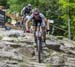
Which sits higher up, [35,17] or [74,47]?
[35,17]

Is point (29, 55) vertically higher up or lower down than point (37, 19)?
lower down

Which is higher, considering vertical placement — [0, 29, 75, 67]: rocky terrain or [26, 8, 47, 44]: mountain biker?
[26, 8, 47, 44]: mountain biker

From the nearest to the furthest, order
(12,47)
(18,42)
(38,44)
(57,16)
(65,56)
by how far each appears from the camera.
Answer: (38,44)
(65,56)
(12,47)
(18,42)
(57,16)

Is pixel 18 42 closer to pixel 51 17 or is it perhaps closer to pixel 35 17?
pixel 35 17

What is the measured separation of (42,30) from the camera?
51.4 ft

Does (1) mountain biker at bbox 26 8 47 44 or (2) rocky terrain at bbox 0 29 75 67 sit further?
(1) mountain biker at bbox 26 8 47 44

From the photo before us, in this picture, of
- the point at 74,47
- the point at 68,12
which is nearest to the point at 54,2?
the point at 68,12

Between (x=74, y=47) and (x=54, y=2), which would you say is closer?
(x=74, y=47)

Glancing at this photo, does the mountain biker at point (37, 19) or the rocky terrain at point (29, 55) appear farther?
the mountain biker at point (37, 19)

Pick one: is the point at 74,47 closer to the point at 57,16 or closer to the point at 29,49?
the point at 29,49

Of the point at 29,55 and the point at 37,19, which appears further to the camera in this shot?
the point at 29,55

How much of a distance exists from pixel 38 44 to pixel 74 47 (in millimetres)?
5037

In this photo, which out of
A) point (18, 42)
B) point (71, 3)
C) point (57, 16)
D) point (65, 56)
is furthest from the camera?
point (57, 16)

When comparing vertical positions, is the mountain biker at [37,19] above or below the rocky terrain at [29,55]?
above
